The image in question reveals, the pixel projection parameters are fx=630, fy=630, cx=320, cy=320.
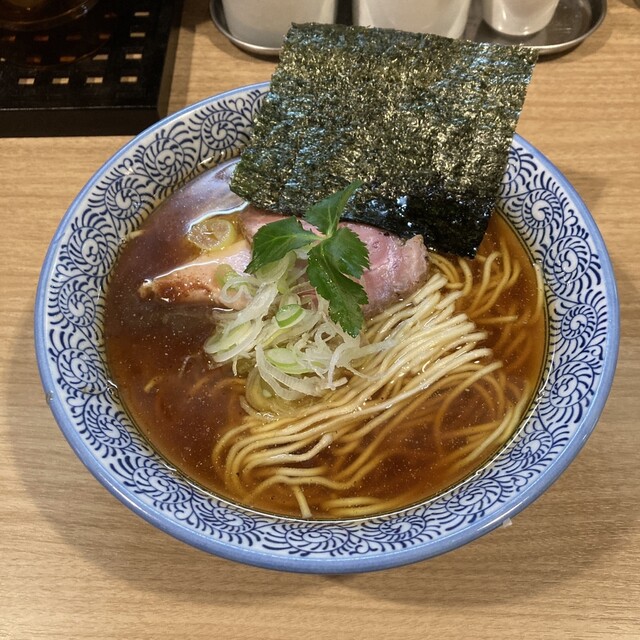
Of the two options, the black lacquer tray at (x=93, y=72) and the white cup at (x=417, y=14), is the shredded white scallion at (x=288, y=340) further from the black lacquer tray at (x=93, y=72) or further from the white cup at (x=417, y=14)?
the white cup at (x=417, y=14)

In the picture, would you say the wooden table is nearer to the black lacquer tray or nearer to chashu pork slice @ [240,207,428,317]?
chashu pork slice @ [240,207,428,317]


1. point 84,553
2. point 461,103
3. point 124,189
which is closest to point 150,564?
point 84,553

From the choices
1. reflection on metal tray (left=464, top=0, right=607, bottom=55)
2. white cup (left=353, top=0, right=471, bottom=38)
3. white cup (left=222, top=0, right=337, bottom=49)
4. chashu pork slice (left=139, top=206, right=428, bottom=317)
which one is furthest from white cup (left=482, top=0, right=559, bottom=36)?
chashu pork slice (left=139, top=206, right=428, bottom=317)

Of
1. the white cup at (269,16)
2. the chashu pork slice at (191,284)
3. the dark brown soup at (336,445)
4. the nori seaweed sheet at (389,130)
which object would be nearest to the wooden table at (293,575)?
the dark brown soup at (336,445)

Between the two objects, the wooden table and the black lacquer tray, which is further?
the black lacquer tray

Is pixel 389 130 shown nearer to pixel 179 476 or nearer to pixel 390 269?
pixel 390 269

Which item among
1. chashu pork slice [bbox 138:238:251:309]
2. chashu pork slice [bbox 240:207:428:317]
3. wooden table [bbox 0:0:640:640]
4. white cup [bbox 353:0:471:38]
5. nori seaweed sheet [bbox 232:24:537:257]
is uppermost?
white cup [bbox 353:0:471:38]

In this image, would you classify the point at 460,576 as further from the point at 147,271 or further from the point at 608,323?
the point at 147,271

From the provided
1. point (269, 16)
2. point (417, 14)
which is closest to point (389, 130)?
point (417, 14)
